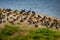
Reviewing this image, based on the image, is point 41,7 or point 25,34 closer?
point 25,34

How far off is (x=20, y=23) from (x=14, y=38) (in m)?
5.98

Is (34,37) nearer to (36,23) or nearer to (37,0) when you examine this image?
(36,23)

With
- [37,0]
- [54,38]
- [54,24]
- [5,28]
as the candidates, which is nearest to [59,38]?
[54,38]

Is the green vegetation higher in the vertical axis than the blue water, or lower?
higher

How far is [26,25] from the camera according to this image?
23016 mm

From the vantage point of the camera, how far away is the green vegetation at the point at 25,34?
17.9 m

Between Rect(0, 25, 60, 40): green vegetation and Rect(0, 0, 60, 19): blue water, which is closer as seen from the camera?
Rect(0, 25, 60, 40): green vegetation

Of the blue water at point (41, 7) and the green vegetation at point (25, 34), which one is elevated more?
the green vegetation at point (25, 34)

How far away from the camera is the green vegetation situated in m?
17.9

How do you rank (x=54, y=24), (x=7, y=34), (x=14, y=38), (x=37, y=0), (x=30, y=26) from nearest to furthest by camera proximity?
(x=14, y=38) < (x=7, y=34) < (x=30, y=26) < (x=54, y=24) < (x=37, y=0)

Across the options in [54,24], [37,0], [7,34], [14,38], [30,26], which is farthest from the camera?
[37,0]

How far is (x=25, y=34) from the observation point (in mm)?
19062

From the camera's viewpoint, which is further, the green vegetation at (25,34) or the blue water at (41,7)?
the blue water at (41,7)

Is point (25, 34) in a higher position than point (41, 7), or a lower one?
higher
